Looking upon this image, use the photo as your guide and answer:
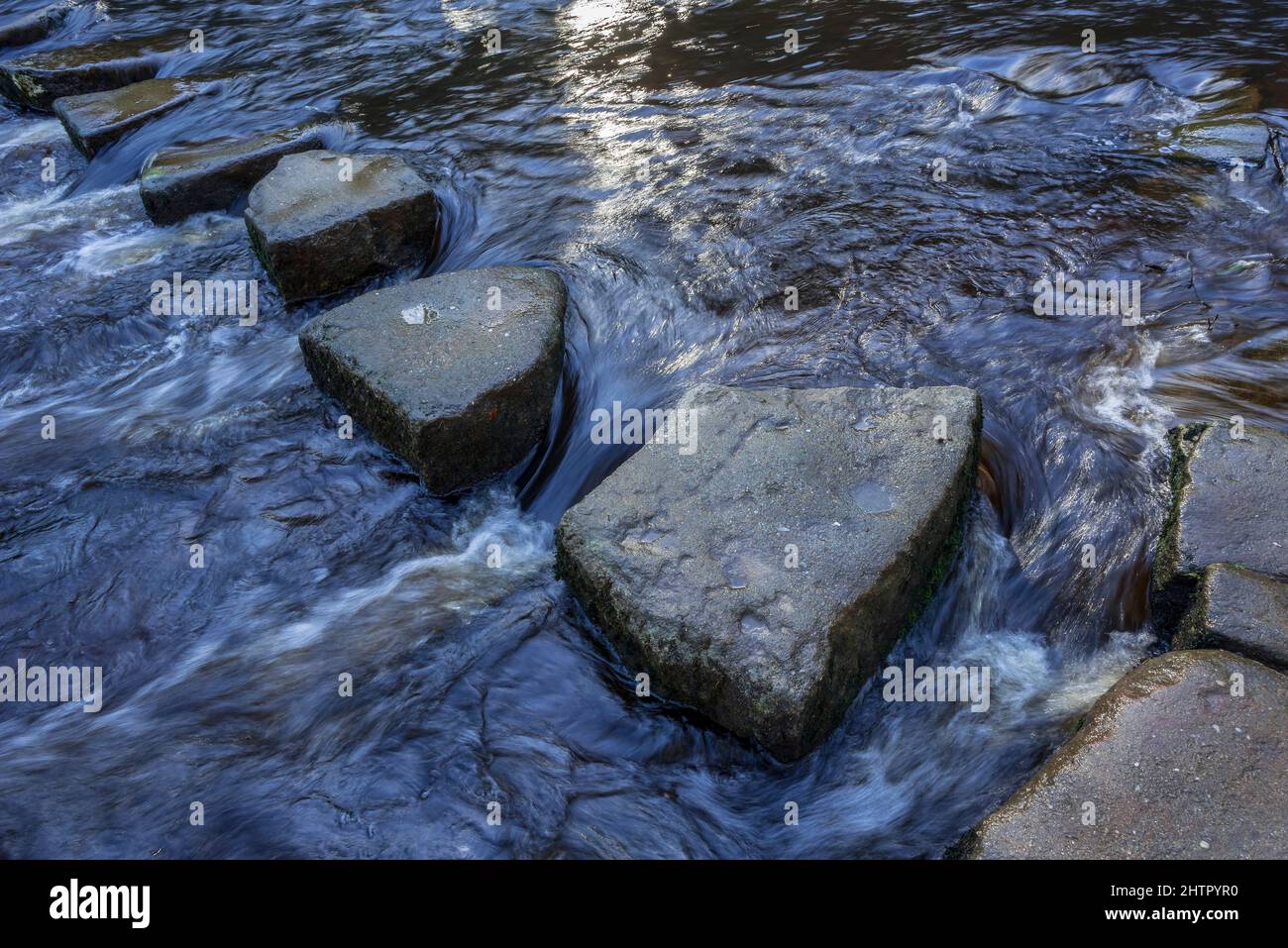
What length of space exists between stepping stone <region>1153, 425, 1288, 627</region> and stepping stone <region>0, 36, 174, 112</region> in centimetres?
830

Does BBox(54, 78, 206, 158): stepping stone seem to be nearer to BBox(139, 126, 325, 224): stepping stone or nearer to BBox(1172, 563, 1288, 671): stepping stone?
BBox(139, 126, 325, 224): stepping stone

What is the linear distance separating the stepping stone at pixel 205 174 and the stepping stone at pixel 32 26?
3.90 m

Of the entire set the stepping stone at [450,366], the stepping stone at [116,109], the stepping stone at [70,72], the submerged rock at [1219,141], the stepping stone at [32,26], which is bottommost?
the stepping stone at [450,366]

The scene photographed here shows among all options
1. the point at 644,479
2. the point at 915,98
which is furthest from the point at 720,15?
the point at 644,479

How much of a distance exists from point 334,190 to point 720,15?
3798 mm

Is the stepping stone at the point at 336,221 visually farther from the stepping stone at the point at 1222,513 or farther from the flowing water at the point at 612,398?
the stepping stone at the point at 1222,513

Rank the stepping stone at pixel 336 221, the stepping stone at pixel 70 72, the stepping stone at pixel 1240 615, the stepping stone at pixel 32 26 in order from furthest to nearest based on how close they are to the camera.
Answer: the stepping stone at pixel 32 26 → the stepping stone at pixel 70 72 → the stepping stone at pixel 336 221 → the stepping stone at pixel 1240 615

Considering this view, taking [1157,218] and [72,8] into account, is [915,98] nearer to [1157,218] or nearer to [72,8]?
[1157,218]

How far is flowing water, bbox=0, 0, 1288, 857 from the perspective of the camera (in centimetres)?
300

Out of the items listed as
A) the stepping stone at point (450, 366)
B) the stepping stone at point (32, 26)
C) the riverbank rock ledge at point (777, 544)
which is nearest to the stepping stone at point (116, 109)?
the stepping stone at point (32, 26)

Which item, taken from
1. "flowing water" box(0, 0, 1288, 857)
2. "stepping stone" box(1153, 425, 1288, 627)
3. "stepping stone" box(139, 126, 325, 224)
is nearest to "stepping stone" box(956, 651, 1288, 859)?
"flowing water" box(0, 0, 1288, 857)

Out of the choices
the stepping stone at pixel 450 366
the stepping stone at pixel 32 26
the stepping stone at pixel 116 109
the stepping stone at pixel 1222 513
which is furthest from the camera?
the stepping stone at pixel 32 26

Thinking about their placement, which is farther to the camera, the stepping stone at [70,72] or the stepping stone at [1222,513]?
the stepping stone at [70,72]

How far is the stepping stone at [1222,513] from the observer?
10.2 feet
